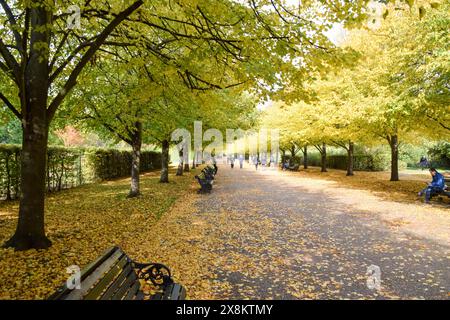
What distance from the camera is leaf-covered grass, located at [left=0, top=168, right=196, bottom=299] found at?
16.5 feet

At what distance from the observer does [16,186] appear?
511 inches

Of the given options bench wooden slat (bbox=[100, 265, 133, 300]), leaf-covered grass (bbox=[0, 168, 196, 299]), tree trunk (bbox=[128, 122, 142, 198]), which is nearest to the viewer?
bench wooden slat (bbox=[100, 265, 133, 300])

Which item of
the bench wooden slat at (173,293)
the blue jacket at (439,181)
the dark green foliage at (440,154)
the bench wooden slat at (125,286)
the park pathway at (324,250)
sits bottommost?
the park pathway at (324,250)

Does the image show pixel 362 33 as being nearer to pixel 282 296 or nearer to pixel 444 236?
pixel 444 236

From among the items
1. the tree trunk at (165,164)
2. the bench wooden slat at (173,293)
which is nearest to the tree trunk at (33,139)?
the bench wooden slat at (173,293)

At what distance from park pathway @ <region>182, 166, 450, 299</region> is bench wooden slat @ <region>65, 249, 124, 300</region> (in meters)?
1.60

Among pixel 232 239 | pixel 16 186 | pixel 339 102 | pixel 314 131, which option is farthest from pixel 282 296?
pixel 314 131

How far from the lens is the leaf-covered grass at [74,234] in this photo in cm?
502

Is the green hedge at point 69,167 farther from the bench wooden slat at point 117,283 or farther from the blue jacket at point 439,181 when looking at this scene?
the blue jacket at point 439,181

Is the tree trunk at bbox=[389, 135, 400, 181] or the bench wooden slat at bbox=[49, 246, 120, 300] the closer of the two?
the bench wooden slat at bbox=[49, 246, 120, 300]

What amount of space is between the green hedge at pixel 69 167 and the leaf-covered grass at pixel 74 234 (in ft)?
3.56

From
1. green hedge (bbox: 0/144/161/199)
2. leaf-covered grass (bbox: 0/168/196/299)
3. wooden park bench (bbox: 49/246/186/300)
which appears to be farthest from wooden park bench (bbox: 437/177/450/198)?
green hedge (bbox: 0/144/161/199)

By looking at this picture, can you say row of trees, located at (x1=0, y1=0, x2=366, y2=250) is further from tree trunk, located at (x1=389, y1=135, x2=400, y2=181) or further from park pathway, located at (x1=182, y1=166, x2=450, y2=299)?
tree trunk, located at (x1=389, y1=135, x2=400, y2=181)

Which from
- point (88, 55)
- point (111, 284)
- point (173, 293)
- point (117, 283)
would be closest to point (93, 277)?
point (111, 284)
